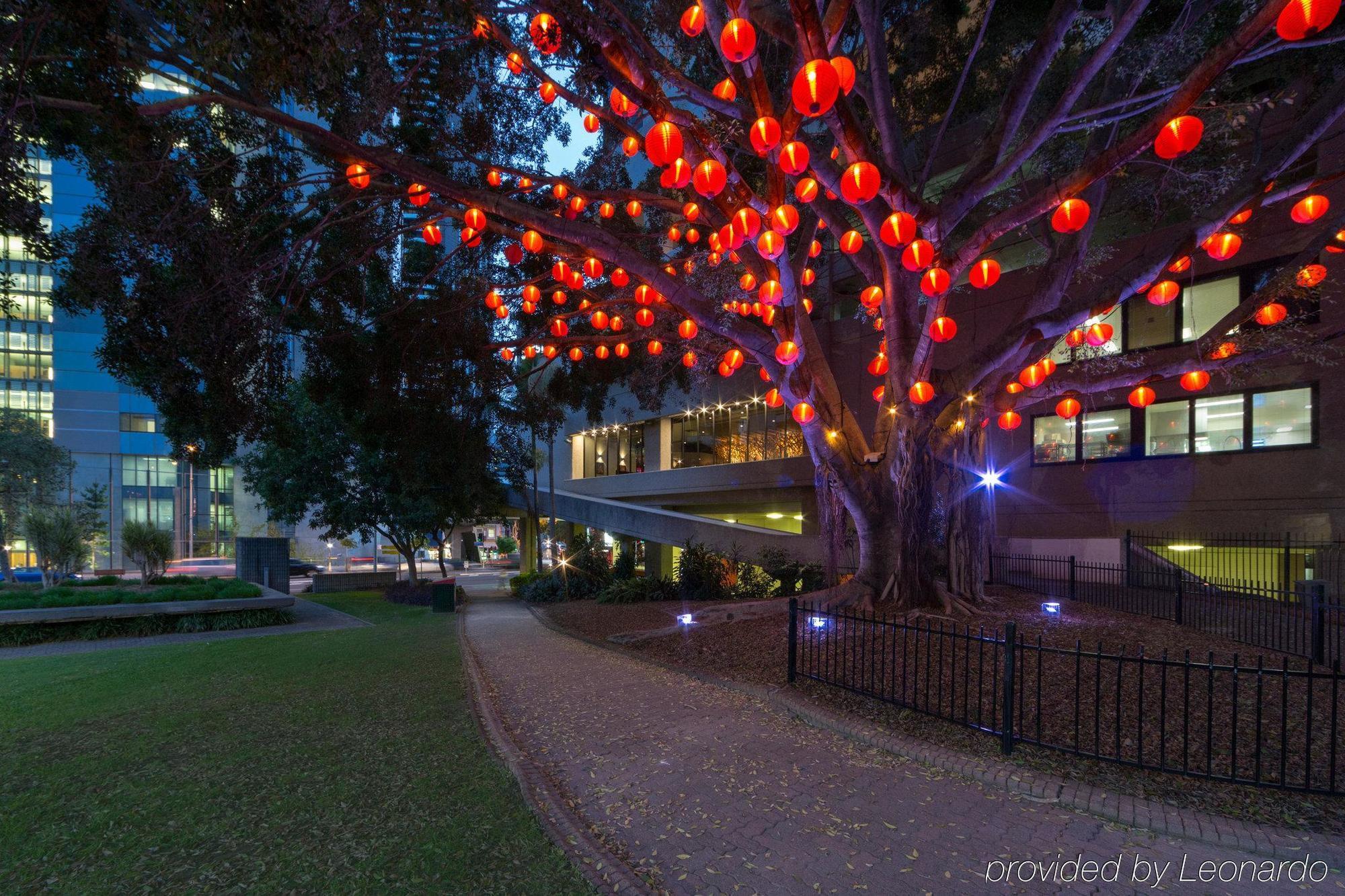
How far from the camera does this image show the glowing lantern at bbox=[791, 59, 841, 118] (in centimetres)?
498

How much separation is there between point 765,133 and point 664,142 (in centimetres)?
96

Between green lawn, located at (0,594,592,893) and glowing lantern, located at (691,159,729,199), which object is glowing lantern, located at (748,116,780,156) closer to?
glowing lantern, located at (691,159,729,199)

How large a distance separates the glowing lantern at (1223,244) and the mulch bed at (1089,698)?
5.31 meters

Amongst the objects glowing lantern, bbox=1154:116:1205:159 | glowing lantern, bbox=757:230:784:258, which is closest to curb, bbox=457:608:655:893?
glowing lantern, bbox=757:230:784:258

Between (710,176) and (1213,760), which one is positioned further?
(710,176)

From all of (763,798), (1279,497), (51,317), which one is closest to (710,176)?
(763,798)

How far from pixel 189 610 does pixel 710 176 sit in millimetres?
15179

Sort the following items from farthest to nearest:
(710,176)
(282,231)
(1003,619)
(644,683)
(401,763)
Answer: (282,231) → (1003,619) → (644,683) → (710,176) → (401,763)

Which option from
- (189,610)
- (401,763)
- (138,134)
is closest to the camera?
(401,763)

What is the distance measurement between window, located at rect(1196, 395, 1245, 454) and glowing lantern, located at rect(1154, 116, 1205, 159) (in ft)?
41.7

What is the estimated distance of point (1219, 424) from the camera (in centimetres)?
1487

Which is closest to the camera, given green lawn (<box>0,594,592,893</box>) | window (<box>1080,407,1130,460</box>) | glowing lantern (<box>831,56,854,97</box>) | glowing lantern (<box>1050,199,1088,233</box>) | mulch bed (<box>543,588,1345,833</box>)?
green lawn (<box>0,594,592,893</box>)

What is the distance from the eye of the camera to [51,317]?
41344mm

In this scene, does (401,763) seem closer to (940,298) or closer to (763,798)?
(763,798)
